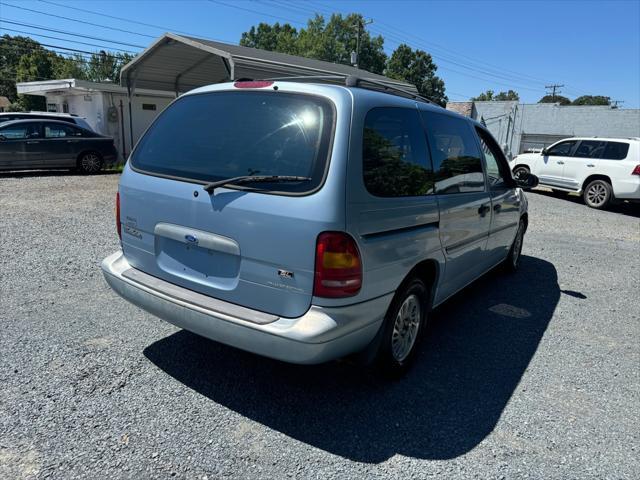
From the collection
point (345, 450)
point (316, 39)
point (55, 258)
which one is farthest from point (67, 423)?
point (316, 39)

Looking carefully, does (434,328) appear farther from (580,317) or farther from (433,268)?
(580,317)

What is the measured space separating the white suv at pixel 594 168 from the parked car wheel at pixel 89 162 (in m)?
12.5

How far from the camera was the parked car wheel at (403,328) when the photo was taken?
3057 mm

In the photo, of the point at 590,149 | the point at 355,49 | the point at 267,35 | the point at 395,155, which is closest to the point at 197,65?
the point at 590,149

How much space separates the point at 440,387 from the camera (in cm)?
335

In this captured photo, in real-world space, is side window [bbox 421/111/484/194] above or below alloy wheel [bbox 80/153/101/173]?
above

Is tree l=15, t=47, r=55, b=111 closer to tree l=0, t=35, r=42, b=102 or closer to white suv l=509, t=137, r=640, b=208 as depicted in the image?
tree l=0, t=35, r=42, b=102

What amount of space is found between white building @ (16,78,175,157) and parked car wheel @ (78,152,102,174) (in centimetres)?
563

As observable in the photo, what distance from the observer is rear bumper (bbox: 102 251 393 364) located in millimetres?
2477

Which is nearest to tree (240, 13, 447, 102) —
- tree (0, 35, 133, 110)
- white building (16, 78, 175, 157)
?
tree (0, 35, 133, 110)

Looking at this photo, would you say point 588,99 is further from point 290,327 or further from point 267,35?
point 290,327

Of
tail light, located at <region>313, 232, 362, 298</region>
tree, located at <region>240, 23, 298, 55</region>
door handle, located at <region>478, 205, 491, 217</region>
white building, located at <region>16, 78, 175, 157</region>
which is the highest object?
tree, located at <region>240, 23, 298, 55</region>

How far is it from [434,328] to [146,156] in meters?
2.93

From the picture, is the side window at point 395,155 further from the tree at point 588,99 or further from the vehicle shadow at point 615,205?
the tree at point 588,99
